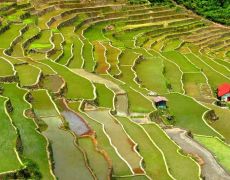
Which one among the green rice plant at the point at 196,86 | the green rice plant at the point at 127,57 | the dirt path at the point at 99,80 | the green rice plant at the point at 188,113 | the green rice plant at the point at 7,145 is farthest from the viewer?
the green rice plant at the point at 127,57

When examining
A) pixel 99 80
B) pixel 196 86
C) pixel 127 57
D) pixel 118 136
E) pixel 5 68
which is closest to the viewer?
pixel 118 136

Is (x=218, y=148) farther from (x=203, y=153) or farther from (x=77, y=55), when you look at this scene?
(x=77, y=55)

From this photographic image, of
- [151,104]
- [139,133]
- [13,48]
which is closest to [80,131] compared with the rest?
[139,133]

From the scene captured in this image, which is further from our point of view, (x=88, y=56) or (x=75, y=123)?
(x=88, y=56)

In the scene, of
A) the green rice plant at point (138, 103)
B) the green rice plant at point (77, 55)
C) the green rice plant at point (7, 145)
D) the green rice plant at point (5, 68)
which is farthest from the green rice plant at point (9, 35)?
the green rice plant at point (7, 145)

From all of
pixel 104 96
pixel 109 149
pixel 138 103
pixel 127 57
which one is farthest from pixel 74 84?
pixel 127 57

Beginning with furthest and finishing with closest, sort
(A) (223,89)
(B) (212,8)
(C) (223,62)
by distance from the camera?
1. (B) (212,8)
2. (C) (223,62)
3. (A) (223,89)

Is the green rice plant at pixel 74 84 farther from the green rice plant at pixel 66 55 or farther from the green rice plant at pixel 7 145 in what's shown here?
the green rice plant at pixel 7 145

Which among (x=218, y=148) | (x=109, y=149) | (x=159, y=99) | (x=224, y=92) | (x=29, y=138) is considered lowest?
(x=224, y=92)
